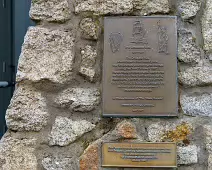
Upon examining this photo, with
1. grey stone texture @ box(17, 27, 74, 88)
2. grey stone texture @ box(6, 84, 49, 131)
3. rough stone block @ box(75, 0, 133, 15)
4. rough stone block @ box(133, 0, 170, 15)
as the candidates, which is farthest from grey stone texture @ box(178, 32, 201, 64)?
grey stone texture @ box(6, 84, 49, 131)

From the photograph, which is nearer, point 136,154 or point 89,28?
point 136,154

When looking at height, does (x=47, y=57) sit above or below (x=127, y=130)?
above

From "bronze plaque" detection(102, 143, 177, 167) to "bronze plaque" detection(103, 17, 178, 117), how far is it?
17cm

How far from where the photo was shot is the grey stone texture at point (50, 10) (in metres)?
2.56

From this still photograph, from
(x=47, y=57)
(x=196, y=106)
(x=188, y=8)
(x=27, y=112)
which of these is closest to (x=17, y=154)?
(x=27, y=112)

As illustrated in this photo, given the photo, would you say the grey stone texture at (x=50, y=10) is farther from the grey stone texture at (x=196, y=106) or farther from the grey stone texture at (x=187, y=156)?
the grey stone texture at (x=187, y=156)

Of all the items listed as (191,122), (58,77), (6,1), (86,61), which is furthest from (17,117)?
(6,1)

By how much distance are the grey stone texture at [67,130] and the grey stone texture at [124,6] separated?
62cm

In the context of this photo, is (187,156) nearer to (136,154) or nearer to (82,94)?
(136,154)

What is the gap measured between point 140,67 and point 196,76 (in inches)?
12.0

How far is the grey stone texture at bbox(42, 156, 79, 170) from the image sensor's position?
95.9 inches

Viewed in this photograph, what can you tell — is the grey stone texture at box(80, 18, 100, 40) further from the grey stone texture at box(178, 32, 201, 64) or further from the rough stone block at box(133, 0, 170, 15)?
the grey stone texture at box(178, 32, 201, 64)

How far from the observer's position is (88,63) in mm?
2514

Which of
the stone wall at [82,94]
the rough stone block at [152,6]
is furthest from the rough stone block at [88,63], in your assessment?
the rough stone block at [152,6]
